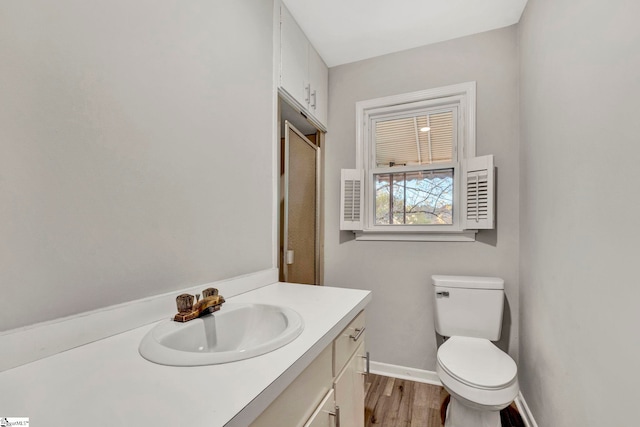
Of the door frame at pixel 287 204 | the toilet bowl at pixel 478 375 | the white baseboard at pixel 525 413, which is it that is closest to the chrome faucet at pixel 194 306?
the door frame at pixel 287 204

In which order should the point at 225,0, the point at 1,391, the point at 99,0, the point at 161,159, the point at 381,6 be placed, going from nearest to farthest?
the point at 1,391 → the point at 99,0 → the point at 161,159 → the point at 225,0 → the point at 381,6

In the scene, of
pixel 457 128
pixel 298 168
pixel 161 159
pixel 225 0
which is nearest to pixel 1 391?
pixel 161 159

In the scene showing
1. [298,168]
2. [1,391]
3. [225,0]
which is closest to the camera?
[1,391]

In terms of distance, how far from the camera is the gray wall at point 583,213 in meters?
0.81

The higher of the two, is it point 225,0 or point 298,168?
point 225,0

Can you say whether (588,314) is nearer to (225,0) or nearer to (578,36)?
(578,36)

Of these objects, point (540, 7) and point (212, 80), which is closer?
point (212, 80)

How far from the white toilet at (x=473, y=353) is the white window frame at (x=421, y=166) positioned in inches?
13.5

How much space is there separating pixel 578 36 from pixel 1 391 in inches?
76.4

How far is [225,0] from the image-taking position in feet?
3.98

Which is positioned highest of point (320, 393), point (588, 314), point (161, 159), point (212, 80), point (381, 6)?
point (381, 6)

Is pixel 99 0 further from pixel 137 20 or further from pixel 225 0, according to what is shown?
pixel 225 0

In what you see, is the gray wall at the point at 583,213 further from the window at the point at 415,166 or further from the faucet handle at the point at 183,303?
the faucet handle at the point at 183,303

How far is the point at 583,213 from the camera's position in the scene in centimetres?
104
